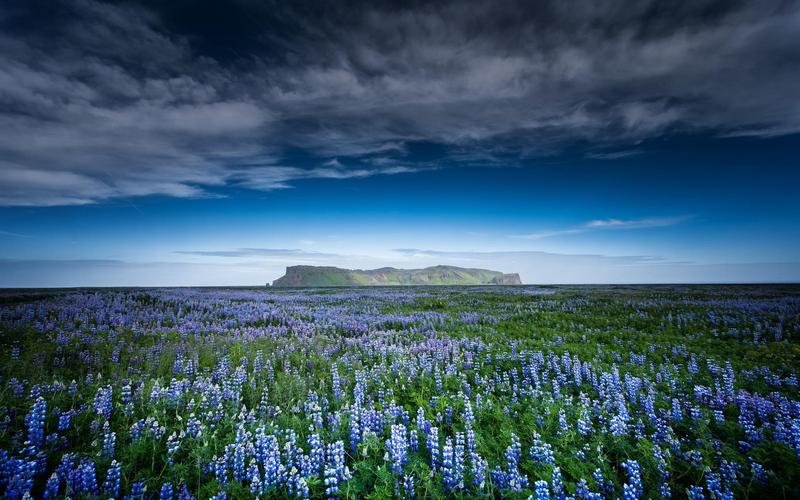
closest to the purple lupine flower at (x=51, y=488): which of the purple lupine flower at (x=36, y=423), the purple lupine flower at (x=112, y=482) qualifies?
the purple lupine flower at (x=112, y=482)

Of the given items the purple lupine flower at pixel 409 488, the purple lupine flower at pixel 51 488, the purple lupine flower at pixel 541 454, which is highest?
the purple lupine flower at pixel 51 488

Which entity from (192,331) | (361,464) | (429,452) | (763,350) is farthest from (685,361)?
(192,331)

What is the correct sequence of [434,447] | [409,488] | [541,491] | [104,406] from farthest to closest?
[104,406] → [434,447] → [409,488] → [541,491]

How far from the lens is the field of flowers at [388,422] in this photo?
11.5 ft

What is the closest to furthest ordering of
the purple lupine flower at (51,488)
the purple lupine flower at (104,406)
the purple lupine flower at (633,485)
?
the purple lupine flower at (51,488)
the purple lupine flower at (633,485)
the purple lupine flower at (104,406)

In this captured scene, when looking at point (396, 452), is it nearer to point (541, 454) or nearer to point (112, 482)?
point (541, 454)

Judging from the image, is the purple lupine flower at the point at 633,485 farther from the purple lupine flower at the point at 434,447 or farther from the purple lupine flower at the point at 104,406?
the purple lupine flower at the point at 104,406

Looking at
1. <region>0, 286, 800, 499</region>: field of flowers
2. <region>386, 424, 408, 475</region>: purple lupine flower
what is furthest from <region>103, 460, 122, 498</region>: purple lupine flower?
<region>386, 424, 408, 475</region>: purple lupine flower

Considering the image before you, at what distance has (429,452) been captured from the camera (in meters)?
4.25

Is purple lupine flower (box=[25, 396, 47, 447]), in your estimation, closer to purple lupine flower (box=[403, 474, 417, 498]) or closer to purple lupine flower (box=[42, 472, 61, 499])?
purple lupine flower (box=[42, 472, 61, 499])

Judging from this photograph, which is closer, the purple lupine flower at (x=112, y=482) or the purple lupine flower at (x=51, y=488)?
the purple lupine flower at (x=51, y=488)

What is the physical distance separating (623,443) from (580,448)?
0.53 m

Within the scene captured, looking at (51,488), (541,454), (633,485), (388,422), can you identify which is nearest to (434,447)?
(388,422)

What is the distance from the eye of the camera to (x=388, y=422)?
15.8ft
